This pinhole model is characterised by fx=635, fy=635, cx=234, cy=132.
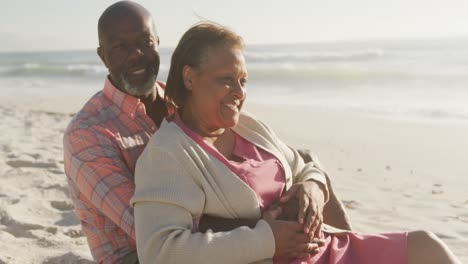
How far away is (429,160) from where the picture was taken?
26.1 feet

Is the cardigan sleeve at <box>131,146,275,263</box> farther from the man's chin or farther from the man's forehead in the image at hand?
the man's forehead

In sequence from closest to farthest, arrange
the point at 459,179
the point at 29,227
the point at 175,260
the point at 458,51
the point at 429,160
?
the point at 175,260
the point at 29,227
the point at 459,179
the point at 429,160
the point at 458,51

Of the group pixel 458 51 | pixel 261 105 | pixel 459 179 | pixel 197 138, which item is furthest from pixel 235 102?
pixel 458 51

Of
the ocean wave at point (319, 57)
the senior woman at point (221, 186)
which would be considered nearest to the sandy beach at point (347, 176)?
the senior woman at point (221, 186)

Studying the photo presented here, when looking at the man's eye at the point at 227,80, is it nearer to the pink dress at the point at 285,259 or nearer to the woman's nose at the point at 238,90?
the woman's nose at the point at 238,90

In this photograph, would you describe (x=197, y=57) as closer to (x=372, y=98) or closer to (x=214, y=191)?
(x=214, y=191)

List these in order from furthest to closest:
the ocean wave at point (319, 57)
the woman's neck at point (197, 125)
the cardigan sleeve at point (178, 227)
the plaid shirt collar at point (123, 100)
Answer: the ocean wave at point (319, 57) → the plaid shirt collar at point (123, 100) → the woman's neck at point (197, 125) → the cardigan sleeve at point (178, 227)

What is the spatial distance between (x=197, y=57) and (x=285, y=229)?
0.75m

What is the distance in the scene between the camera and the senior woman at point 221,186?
2.26 metres

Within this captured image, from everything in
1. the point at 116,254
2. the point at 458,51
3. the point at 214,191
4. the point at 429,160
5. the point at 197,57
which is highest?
the point at 197,57

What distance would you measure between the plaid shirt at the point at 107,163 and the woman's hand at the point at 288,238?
668 mm

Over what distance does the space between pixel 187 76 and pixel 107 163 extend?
58 centimetres

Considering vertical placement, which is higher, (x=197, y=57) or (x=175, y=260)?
(x=197, y=57)

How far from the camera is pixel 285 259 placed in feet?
7.98
